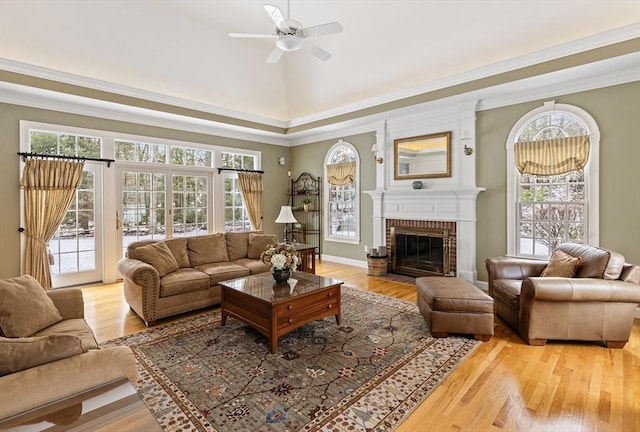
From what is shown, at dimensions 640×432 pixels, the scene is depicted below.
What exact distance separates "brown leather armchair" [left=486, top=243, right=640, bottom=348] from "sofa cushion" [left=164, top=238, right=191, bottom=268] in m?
4.10

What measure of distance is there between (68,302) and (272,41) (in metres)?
5.06

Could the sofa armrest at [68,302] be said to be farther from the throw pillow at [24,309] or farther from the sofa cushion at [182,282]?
the sofa cushion at [182,282]

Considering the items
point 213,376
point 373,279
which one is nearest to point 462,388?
point 213,376

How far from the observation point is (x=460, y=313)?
322 cm

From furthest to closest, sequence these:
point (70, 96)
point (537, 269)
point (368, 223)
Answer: point (368, 223) → point (70, 96) → point (537, 269)

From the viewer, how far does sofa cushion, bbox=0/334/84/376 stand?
136 cm

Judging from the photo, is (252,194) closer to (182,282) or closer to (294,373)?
(182,282)

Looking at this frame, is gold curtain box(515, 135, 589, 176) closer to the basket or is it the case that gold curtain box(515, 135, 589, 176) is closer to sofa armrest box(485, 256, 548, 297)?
sofa armrest box(485, 256, 548, 297)

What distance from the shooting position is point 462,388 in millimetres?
2422

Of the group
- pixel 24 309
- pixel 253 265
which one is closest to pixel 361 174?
pixel 253 265

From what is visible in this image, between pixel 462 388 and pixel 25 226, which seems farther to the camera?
pixel 25 226

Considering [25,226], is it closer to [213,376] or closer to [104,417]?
[213,376]

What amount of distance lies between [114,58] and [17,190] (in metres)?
2.35

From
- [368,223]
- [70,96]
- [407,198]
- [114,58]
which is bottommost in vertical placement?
[368,223]
